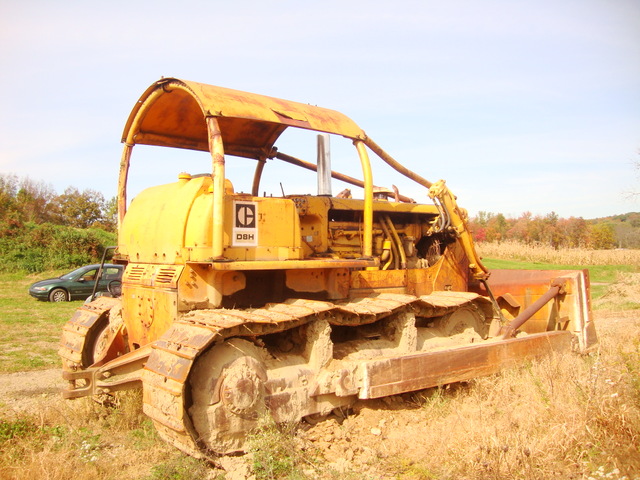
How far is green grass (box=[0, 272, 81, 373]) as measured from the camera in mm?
8909

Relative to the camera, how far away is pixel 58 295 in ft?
58.2

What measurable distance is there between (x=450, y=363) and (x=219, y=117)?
3.46 meters

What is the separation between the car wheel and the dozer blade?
15195 millimetres

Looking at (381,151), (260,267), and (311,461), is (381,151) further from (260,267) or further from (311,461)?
(311,461)

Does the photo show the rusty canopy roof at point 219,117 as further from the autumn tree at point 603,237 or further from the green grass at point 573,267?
the autumn tree at point 603,237

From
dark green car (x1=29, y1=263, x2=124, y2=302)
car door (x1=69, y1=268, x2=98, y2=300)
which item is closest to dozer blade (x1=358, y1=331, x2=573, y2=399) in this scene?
dark green car (x1=29, y1=263, x2=124, y2=302)

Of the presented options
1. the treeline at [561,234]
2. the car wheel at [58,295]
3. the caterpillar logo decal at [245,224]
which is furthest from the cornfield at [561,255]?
the caterpillar logo decal at [245,224]

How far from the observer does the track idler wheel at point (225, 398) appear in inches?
169

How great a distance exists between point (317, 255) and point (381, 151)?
1425 mm

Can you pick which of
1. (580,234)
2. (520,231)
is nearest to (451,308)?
(580,234)

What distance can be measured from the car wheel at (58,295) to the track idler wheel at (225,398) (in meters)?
15.2

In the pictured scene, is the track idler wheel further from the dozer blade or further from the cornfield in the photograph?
the cornfield

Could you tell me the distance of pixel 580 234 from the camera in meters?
44.9

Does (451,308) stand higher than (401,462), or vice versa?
(451,308)
